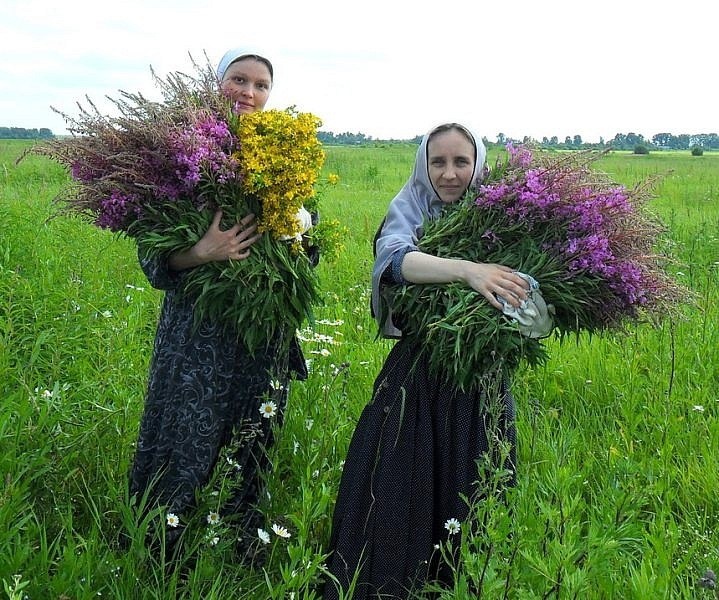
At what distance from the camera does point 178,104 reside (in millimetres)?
2119

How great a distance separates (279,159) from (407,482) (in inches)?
45.8

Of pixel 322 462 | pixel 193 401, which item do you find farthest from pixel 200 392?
pixel 322 462

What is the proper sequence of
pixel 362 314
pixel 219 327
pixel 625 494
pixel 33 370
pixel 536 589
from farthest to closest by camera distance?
pixel 362 314 < pixel 33 370 < pixel 219 327 < pixel 536 589 < pixel 625 494

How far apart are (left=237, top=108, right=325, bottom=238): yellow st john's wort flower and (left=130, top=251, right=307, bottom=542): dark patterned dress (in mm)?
424

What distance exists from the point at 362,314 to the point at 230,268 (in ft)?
8.60

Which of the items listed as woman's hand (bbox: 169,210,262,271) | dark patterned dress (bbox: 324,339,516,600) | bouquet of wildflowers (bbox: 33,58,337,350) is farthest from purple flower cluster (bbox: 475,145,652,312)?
woman's hand (bbox: 169,210,262,271)

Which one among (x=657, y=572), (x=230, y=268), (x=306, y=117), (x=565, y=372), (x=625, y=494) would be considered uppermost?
(x=306, y=117)

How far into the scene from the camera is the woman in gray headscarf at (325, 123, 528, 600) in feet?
7.47

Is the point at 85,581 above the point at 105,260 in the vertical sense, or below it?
below

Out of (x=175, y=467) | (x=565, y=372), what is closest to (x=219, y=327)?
(x=175, y=467)

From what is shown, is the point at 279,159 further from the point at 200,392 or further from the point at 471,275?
the point at 200,392

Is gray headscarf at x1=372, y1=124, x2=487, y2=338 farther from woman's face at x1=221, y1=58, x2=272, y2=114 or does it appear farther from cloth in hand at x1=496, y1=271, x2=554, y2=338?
woman's face at x1=221, y1=58, x2=272, y2=114

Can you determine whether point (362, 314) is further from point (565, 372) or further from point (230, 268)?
point (230, 268)

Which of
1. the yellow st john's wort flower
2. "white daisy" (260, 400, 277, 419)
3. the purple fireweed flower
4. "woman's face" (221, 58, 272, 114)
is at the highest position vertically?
"woman's face" (221, 58, 272, 114)
